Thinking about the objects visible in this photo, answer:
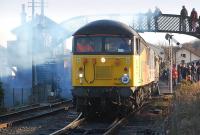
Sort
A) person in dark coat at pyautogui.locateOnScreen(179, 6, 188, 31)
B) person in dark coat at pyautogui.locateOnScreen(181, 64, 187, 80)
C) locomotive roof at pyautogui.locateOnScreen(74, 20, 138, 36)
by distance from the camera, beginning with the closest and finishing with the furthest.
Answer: locomotive roof at pyautogui.locateOnScreen(74, 20, 138, 36) < person in dark coat at pyautogui.locateOnScreen(179, 6, 188, 31) < person in dark coat at pyautogui.locateOnScreen(181, 64, 187, 80)

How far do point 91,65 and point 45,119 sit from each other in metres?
2.81

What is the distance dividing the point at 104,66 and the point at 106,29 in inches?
48.1

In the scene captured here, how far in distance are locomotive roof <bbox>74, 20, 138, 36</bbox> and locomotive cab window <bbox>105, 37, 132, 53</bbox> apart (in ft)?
0.66

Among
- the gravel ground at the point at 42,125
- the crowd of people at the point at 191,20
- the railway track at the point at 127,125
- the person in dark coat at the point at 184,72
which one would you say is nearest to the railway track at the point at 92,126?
the railway track at the point at 127,125

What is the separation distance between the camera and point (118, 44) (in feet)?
55.3

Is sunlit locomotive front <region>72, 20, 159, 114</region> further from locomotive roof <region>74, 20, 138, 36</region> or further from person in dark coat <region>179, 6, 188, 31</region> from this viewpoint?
person in dark coat <region>179, 6, 188, 31</region>

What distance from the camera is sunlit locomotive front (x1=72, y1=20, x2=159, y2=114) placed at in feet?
54.4

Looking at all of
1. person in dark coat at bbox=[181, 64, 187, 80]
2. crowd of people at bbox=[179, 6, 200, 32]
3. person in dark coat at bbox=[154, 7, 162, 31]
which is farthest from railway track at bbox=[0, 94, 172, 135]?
person in dark coat at bbox=[154, 7, 162, 31]

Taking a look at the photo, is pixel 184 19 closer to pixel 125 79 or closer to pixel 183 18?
pixel 183 18

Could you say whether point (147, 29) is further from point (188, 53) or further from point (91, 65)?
point (188, 53)

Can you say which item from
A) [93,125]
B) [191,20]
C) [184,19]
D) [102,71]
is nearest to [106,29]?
[102,71]

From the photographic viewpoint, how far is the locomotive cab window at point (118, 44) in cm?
1677

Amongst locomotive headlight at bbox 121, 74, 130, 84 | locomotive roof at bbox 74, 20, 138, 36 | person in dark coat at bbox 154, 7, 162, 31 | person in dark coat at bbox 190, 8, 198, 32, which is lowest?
locomotive headlight at bbox 121, 74, 130, 84

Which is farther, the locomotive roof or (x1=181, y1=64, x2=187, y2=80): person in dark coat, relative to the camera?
(x1=181, y1=64, x2=187, y2=80): person in dark coat
